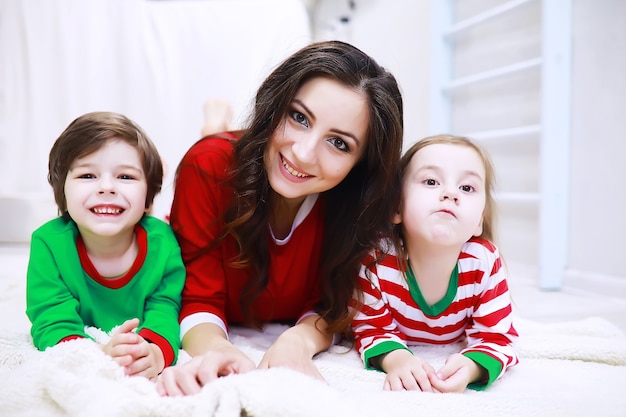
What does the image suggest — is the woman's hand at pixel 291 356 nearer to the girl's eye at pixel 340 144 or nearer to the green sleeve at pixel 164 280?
the green sleeve at pixel 164 280

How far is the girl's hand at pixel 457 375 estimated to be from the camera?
0.80 meters

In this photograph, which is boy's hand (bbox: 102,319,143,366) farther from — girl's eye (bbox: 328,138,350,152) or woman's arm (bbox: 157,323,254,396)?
girl's eye (bbox: 328,138,350,152)

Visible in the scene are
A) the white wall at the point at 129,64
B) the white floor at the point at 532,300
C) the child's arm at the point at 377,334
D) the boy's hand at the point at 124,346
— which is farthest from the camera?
the white wall at the point at 129,64

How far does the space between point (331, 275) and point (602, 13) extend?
1.33m

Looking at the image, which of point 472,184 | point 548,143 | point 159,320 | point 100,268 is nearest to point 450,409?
point 472,184

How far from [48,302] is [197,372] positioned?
1.11 feet

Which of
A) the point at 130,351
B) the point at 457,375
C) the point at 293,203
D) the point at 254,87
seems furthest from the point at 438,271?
the point at 254,87

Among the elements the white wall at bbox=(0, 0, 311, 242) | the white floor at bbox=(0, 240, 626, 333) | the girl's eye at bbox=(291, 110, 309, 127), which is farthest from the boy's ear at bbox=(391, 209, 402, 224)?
the white wall at bbox=(0, 0, 311, 242)

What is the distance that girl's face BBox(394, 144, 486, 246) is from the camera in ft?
3.00

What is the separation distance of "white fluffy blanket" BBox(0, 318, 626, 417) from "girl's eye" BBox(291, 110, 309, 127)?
0.41 metres

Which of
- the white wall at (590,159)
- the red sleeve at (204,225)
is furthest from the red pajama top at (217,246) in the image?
the white wall at (590,159)

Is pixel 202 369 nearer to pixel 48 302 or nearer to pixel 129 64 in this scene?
pixel 48 302

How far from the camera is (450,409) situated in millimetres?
705

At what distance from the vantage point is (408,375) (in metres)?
0.82
